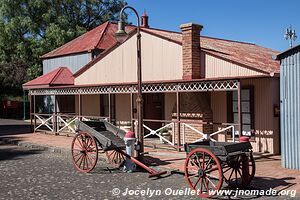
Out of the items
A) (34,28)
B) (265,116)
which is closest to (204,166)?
(265,116)

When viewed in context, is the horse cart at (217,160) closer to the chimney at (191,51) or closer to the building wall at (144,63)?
the chimney at (191,51)

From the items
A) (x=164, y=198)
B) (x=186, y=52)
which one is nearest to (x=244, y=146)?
(x=164, y=198)

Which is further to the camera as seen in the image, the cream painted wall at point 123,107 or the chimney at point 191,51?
the cream painted wall at point 123,107

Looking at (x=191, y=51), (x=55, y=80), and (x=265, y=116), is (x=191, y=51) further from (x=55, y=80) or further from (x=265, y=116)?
(x=55, y=80)

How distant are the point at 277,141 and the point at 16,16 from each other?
28.1 meters

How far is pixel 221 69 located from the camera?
1211 centimetres

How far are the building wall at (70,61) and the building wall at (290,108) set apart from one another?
45.0ft

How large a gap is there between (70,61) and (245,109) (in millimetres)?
13093

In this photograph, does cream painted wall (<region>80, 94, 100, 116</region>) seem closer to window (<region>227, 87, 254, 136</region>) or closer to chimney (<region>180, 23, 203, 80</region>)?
chimney (<region>180, 23, 203, 80</region>)

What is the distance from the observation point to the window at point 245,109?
1220 centimetres

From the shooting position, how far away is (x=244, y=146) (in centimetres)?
770

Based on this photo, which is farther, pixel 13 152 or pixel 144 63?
pixel 144 63

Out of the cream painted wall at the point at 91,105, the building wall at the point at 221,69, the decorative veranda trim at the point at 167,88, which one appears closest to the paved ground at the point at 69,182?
the decorative veranda trim at the point at 167,88

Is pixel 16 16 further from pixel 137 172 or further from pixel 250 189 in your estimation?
pixel 250 189
